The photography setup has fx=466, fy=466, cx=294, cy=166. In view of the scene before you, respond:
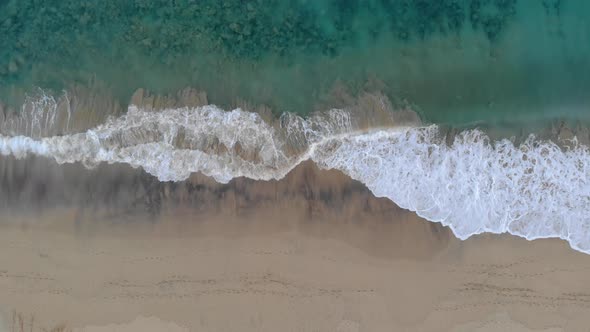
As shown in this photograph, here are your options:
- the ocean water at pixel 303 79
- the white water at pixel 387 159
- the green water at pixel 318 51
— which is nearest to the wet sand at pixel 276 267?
the white water at pixel 387 159

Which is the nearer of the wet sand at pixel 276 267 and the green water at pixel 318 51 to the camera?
the wet sand at pixel 276 267

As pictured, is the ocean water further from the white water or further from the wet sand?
the wet sand

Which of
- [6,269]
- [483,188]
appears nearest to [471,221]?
[483,188]

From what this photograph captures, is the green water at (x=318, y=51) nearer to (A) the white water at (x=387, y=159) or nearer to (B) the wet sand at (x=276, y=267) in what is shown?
(A) the white water at (x=387, y=159)

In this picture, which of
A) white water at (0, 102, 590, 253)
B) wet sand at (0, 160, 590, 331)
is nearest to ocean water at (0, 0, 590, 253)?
white water at (0, 102, 590, 253)

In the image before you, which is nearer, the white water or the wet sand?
the wet sand

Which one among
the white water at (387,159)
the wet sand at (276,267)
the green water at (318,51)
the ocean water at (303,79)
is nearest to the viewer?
the wet sand at (276,267)
